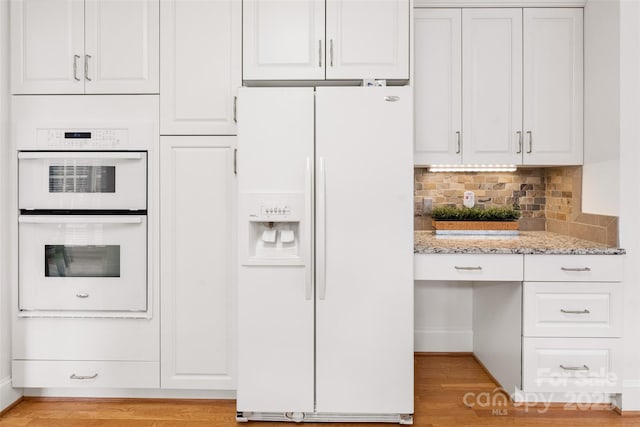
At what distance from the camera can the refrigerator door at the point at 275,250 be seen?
2201 millimetres

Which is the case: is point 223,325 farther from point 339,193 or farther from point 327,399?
point 339,193

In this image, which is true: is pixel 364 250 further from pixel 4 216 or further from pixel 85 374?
pixel 4 216

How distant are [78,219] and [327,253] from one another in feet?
4.44

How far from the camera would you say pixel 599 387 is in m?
2.36

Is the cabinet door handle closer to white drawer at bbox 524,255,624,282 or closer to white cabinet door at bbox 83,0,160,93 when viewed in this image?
white cabinet door at bbox 83,0,160,93

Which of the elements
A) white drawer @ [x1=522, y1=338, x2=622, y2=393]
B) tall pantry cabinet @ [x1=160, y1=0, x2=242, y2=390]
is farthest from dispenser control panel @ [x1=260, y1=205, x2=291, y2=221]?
white drawer @ [x1=522, y1=338, x2=622, y2=393]

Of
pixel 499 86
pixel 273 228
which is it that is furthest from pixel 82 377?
pixel 499 86

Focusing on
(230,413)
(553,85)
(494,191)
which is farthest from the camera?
(494,191)

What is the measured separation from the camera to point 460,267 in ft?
7.78

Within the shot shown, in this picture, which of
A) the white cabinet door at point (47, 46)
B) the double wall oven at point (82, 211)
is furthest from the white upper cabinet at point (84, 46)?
the double wall oven at point (82, 211)

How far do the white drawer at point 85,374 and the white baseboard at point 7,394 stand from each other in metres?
0.03

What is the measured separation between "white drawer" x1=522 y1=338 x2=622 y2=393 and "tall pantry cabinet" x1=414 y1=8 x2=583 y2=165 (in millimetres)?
1077

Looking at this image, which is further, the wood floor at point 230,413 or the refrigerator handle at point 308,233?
the wood floor at point 230,413

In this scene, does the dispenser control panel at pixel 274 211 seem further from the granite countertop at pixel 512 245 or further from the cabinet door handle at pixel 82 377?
the cabinet door handle at pixel 82 377
